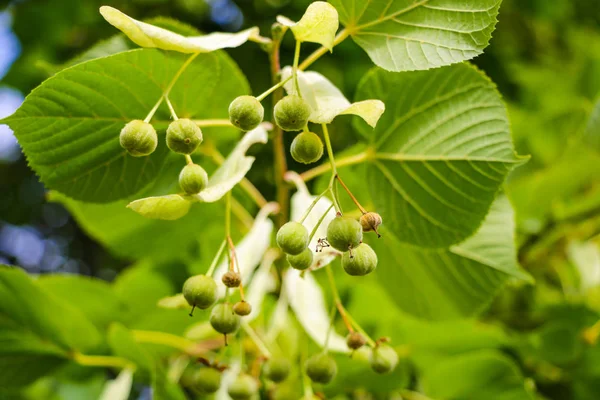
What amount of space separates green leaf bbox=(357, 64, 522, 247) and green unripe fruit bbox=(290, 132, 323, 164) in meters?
0.26

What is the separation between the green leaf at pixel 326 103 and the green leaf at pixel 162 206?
167 millimetres

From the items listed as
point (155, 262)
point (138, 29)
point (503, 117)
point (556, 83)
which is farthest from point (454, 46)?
point (556, 83)

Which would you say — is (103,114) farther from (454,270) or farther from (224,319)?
(454,270)

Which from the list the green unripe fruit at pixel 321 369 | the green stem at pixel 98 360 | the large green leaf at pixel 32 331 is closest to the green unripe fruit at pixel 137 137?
the green unripe fruit at pixel 321 369

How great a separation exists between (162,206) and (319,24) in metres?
0.25

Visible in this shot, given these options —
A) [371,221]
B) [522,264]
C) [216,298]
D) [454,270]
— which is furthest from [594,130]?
[216,298]

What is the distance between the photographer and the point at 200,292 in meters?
0.59

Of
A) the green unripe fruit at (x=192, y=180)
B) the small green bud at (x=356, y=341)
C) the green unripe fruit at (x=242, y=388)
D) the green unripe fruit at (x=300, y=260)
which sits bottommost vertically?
the green unripe fruit at (x=242, y=388)

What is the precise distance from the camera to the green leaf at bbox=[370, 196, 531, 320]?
89 cm

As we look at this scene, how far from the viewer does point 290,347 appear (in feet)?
3.24

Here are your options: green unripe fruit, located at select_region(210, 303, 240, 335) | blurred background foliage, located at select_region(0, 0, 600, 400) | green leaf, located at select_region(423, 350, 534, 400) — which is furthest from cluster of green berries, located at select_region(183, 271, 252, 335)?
green leaf, located at select_region(423, 350, 534, 400)

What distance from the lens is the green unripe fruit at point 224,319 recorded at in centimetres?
62

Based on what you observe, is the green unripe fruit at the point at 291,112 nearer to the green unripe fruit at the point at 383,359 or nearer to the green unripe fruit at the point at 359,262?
the green unripe fruit at the point at 359,262

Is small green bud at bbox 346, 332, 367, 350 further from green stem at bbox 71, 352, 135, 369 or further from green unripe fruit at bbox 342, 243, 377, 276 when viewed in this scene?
green stem at bbox 71, 352, 135, 369
